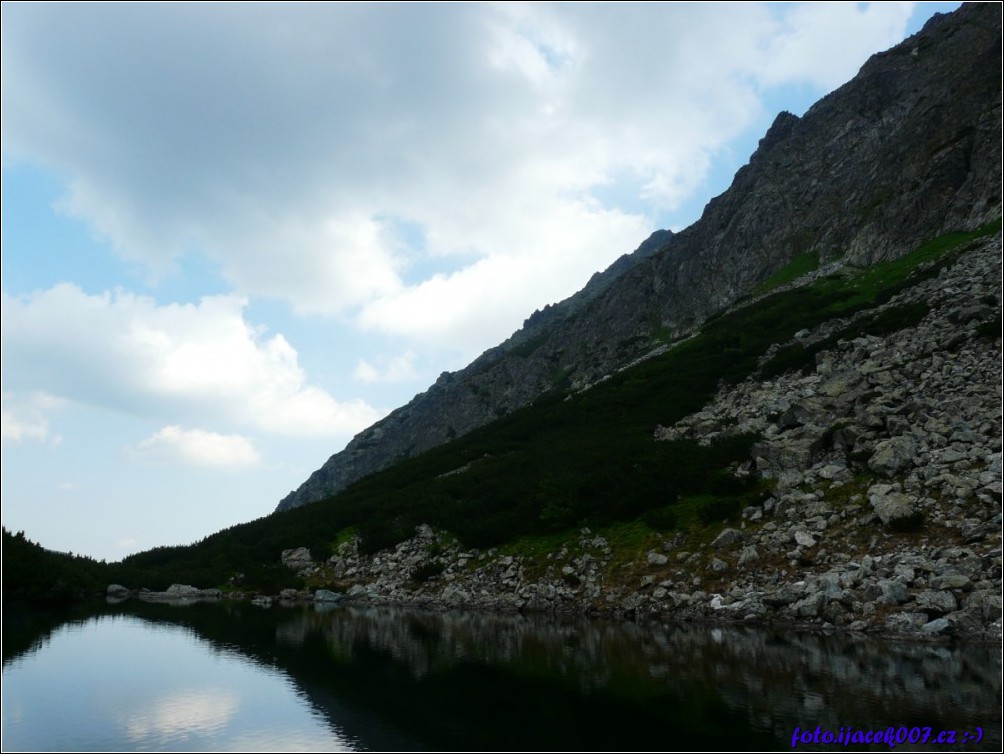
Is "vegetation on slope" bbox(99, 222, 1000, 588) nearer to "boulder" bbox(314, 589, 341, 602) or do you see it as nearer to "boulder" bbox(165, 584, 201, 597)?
"boulder" bbox(165, 584, 201, 597)

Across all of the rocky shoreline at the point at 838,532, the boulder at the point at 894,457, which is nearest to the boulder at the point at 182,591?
the rocky shoreline at the point at 838,532

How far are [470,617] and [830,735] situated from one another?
20324mm

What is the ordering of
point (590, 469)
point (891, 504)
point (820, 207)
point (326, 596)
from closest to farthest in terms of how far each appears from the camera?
1. point (891, 504)
2. point (326, 596)
3. point (590, 469)
4. point (820, 207)

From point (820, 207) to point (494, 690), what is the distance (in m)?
84.7

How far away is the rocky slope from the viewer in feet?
73.6

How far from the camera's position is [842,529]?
26344 mm

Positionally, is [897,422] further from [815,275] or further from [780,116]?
[780,116]

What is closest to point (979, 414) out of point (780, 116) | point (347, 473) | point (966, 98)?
point (966, 98)

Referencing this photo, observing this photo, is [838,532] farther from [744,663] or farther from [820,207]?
[820,207]

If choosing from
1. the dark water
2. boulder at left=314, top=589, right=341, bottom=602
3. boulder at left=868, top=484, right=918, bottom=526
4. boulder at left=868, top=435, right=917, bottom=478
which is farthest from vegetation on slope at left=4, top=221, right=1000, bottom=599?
the dark water

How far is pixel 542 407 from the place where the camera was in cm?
6900

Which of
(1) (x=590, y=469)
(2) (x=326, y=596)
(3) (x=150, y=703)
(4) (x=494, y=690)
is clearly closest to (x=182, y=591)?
(2) (x=326, y=596)

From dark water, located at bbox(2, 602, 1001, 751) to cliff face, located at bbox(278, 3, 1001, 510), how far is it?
53.0 meters

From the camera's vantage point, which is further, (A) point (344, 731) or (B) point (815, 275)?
(B) point (815, 275)
